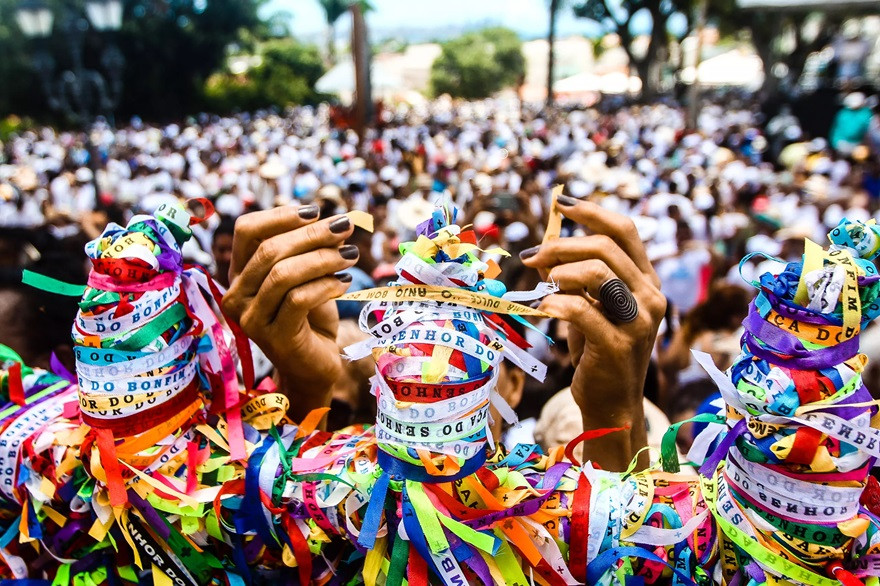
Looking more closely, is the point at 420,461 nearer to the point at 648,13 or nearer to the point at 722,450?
the point at 722,450

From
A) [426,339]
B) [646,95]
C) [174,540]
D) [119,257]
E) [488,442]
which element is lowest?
[174,540]

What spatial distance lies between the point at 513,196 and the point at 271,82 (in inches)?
1309

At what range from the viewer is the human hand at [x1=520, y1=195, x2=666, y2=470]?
4.46 feet

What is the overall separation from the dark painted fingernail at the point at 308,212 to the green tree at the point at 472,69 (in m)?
51.4

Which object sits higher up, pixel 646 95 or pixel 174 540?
pixel 646 95

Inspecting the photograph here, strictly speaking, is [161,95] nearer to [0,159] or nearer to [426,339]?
[0,159]

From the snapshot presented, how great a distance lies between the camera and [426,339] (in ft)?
3.70

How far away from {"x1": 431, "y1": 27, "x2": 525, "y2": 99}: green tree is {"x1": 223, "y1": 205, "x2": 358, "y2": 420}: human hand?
51362 millimetres

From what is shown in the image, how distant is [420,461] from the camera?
3.67 feet

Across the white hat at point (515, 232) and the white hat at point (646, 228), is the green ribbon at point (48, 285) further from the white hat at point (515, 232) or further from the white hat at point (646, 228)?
the white hat at point (646, 228)

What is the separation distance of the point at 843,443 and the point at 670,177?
32.8 feet

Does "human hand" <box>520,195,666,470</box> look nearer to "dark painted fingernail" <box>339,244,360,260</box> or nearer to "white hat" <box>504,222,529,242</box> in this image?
"dark painted fingernail" <box>339,244,360,260</box>

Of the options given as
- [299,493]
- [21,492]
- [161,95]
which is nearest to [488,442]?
[299,493]

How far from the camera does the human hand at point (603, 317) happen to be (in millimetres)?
1359
